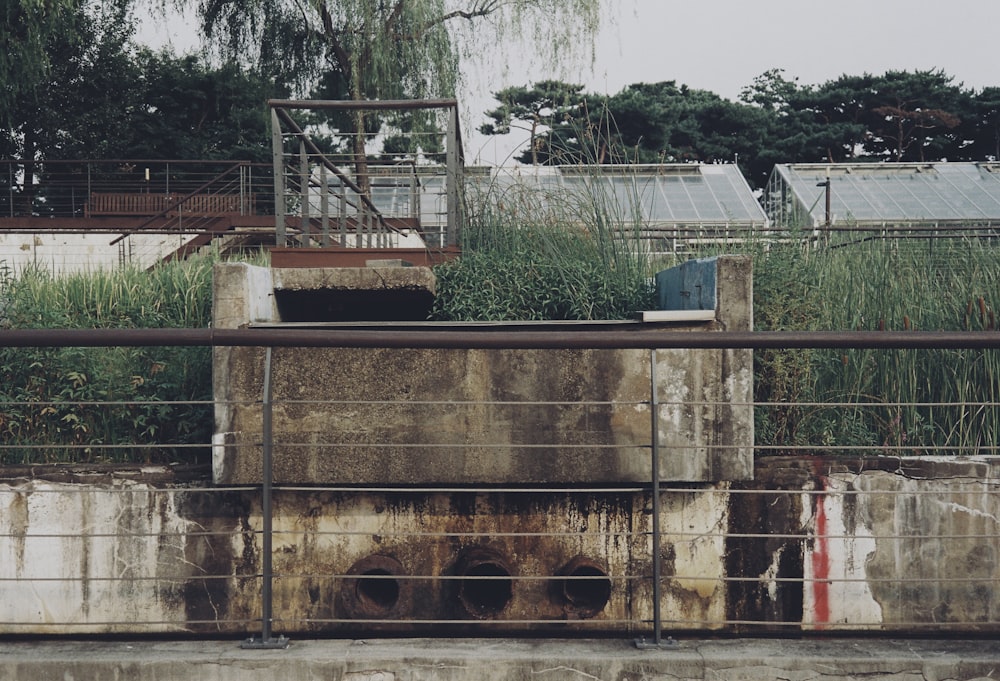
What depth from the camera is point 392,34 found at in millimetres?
17312

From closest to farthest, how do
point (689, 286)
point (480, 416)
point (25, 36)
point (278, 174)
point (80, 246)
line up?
point (480, 416)
point (689, 286)
point (278, 174)
point (25, 36)
point (80, 246)

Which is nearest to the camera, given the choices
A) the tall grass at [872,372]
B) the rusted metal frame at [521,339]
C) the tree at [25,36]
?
the rusted metal frame at [521,339]

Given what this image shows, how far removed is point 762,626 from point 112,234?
52.1ft

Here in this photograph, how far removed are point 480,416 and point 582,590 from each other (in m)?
1.14

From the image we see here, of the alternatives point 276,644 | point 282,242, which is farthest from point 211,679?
point 282,242

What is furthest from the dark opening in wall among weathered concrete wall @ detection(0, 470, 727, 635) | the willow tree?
the willow tree

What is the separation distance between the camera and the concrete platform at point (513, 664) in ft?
11.8

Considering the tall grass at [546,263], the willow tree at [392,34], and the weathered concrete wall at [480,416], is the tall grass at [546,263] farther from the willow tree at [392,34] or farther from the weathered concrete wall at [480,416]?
the willow tree at [392,34]

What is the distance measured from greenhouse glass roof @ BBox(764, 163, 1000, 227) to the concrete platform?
63.7ft

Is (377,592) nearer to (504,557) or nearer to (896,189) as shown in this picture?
(504,557)

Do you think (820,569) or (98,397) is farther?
(98,397)

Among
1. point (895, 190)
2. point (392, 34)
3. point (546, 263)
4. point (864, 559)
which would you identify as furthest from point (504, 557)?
point (895, 190)

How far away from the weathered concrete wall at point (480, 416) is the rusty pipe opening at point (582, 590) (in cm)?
50

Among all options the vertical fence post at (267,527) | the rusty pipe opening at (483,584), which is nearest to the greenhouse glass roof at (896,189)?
the rusty pipe opening at (483,584)
